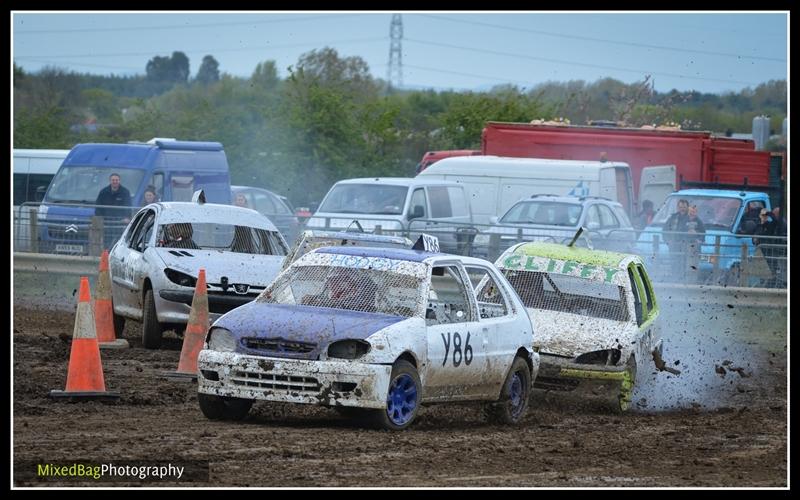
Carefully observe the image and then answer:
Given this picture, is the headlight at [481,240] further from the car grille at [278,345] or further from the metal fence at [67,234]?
the car grille at [278,345]

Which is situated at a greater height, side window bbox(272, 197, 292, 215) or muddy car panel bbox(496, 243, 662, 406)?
side window bbox(272, 197, 292, 215)

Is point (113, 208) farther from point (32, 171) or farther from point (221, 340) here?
point (221, 340)

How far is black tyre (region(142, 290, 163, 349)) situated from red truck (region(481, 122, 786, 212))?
18.4 metres

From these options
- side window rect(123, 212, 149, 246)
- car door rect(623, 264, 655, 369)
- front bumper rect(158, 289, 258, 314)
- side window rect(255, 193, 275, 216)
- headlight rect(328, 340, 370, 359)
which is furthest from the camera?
side window rect(255, 193, 275, 216)

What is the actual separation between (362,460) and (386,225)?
1482cm

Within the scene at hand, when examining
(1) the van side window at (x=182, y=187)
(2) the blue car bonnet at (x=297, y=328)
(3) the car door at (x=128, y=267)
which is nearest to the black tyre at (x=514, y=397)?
(2) the blue car bonnet at (x=297, y=328)

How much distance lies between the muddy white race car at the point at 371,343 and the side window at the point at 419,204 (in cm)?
1211

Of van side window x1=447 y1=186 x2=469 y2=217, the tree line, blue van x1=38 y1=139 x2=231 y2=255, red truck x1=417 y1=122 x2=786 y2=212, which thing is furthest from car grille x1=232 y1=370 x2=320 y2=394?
the tree line

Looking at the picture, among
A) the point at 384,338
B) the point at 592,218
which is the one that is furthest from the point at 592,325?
the point at 592,218

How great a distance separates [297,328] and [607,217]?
15.2m

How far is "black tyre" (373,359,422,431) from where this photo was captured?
10.6m

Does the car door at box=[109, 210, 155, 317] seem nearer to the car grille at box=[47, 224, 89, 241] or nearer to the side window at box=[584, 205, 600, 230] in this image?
the car grille at box=[47, 224, 89, 241]

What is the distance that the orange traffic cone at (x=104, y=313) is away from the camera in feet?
53.3

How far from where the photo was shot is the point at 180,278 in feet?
52.3
